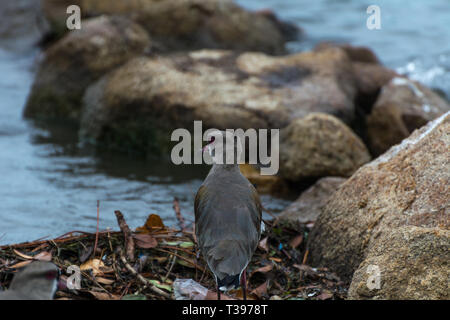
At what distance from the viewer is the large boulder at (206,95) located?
771cm

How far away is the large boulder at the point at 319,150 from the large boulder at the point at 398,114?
109cm

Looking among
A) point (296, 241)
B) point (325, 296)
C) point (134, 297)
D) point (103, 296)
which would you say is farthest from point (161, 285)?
point (296, 241)

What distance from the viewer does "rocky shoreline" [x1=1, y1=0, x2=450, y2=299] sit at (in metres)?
4.24

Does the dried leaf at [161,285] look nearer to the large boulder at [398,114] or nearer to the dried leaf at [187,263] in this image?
the dried leaf at [187,263]

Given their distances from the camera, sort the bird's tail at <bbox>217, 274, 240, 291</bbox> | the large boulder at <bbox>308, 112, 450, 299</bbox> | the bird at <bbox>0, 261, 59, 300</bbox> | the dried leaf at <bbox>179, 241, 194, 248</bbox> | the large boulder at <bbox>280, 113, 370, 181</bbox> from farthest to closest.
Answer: the large boulder at <bbox>280, 113, 370, 181</bbox> < the dried leaf at <bbox>179, 241, 194, 248</bbox> < the bird's tail at <bbox>217, 274, 240, 291</bbox> < the large boulder at <bbox>308, 112, 450, 299</bbox> < the bird at <bbox>0, 261, 59, 300</bbox>

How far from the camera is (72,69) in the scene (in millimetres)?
9273

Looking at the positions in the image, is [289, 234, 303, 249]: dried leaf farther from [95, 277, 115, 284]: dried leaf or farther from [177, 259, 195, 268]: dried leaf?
[95, 277, 115, 284]: dried leaf

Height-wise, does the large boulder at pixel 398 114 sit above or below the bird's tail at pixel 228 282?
above

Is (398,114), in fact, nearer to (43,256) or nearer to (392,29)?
(43,256)

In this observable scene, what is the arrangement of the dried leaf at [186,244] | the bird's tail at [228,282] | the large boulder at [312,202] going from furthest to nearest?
the large boulder at [312,202] < the dried leaf at [186,244] < the bird's tail at [228,282]

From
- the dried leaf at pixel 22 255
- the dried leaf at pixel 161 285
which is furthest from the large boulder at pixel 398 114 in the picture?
the dried leaf at pixel 22 255

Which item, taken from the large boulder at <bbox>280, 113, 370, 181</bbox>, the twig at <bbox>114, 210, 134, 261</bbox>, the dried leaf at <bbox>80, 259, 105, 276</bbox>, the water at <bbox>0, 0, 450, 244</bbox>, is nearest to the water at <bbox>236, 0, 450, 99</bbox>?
the water at <bbox>0, 0, 450, 244</bbox>

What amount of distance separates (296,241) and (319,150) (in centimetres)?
209

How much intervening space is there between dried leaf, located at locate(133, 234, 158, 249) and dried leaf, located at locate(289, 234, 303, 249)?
4.11 feet
